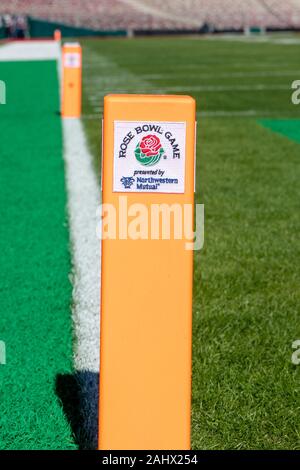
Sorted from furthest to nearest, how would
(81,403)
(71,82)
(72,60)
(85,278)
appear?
(72,60)
(71,82)
(85,278)
(81,403)

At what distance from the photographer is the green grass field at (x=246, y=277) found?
3434 millimetres

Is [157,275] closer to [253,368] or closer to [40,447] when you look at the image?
[40,447]

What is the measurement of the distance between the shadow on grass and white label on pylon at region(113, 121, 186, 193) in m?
1.10

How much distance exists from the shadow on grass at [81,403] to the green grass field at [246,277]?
396mm

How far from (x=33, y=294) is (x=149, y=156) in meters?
2.46

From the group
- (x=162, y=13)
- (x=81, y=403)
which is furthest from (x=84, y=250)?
(x=162, y=13)

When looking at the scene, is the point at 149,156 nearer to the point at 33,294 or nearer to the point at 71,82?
the point at 33,294

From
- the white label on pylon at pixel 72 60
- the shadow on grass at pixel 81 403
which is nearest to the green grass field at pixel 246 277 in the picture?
the shadow on grass at pixel 81 403

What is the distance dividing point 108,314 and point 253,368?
4.46ft

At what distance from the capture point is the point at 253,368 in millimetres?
3842

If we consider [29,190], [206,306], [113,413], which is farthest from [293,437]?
[29,190]

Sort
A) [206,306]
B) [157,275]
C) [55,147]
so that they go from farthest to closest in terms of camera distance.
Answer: [55,147] → [206,306] → [157,275]

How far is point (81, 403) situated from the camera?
138 inches

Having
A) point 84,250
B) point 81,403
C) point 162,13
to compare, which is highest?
point 162,13
